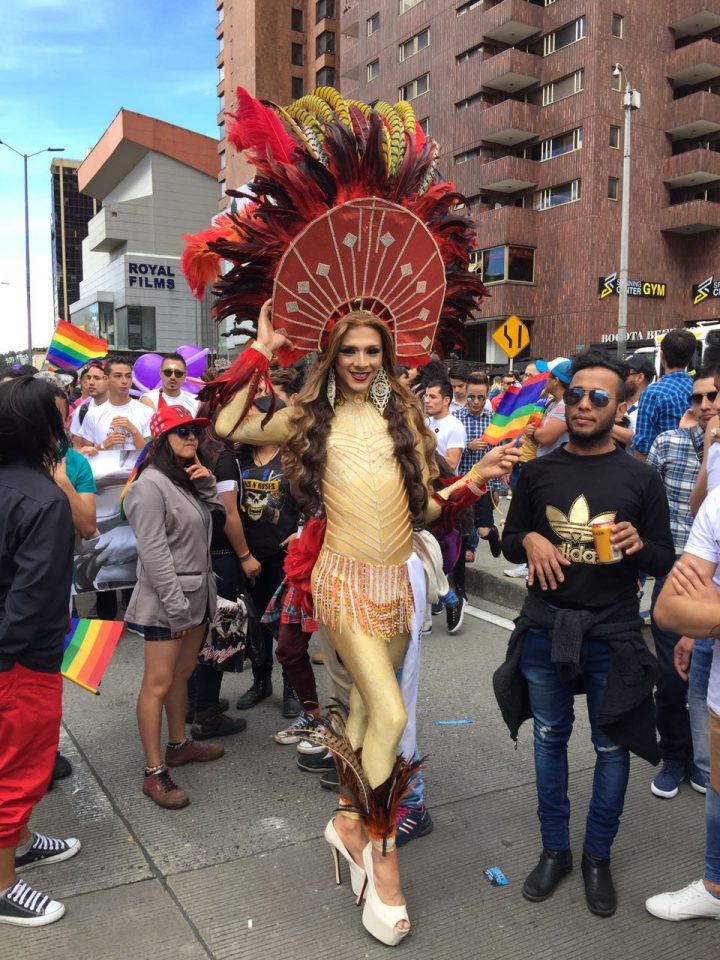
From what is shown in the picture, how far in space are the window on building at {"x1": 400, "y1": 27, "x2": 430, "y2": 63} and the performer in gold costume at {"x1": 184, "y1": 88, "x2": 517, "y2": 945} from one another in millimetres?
36679

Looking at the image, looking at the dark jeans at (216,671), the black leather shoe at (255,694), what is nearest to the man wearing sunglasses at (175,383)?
the dark jeans at (216,671)

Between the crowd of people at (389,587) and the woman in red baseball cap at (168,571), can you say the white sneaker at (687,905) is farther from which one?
the woman in red baseball cap at (168,571)

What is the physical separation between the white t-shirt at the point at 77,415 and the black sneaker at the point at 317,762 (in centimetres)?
389

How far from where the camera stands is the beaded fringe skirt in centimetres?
286

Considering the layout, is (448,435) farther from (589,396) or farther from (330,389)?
(589,396)

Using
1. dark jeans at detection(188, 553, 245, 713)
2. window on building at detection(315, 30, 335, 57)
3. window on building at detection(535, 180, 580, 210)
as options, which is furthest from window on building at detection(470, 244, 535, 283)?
dark jeans at detection(188, 553, 245, 713)

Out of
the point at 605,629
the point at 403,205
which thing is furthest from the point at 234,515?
the point at 605,629

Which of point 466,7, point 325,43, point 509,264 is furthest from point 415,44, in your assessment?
point 325,43

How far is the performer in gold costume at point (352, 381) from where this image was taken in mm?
2891

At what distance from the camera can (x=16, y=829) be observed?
8.72 feet

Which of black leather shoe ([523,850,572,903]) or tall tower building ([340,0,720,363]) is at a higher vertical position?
tall tower building ([340,0,720,363])

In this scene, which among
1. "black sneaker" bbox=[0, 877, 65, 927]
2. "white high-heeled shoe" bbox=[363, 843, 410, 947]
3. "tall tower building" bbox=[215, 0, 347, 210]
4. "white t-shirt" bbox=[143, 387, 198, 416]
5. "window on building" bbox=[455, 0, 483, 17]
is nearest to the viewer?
"white high-heeled shoe" bbox=[363, 843, 410, 947]

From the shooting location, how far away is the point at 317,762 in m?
3.86

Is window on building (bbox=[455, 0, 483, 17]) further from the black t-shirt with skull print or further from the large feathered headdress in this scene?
the large feathered headdress
